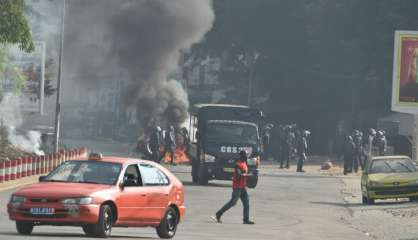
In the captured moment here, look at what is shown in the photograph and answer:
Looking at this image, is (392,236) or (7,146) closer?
(392,236)

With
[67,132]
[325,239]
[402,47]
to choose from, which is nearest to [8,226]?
[325,239]

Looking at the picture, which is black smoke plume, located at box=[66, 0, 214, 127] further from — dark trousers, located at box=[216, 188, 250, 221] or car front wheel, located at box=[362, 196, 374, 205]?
dark trousers, located at box=[216, 188, 250, 221]

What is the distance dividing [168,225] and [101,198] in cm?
231

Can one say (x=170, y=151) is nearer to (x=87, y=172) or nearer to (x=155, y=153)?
(x=155, y=153)

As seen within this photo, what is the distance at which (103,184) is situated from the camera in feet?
62.4

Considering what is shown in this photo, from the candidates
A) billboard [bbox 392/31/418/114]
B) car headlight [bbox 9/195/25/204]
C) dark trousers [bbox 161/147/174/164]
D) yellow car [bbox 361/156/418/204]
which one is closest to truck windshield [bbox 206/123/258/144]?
yellow car [bbox 361/156/418/204]

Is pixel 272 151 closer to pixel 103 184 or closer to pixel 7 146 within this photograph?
pixel 7 146

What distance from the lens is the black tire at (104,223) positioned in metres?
18.4

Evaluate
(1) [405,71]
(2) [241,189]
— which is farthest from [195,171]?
(2) [241,189]

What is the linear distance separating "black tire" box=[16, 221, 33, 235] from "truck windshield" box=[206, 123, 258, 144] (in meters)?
20.5

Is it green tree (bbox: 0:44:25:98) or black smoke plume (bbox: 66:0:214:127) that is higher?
black smoke plume (bbox: 66:0:214:127)

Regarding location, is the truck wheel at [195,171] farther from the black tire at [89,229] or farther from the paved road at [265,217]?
the black tire at [89,229]

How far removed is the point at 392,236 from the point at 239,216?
4653mm

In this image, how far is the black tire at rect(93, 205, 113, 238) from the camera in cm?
1838
